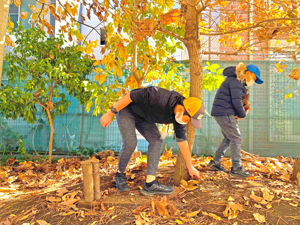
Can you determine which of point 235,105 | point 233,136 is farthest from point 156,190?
point 235,105

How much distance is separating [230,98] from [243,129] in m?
2.69

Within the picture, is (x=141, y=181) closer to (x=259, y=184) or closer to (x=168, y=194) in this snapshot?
Result: (x=168, y=194)

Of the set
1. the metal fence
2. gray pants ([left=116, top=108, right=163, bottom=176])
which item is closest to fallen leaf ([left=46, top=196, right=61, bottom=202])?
gray pants ([left=116, top=108, right=163, bottom=176])

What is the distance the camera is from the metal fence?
17.4 feet

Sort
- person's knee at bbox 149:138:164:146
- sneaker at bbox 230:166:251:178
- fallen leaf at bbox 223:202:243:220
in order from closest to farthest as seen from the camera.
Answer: fallen leaf at bbox 223:202:243:220, person's knee at bbox 149:138:164:146, sneaker at bbox 230:166:251:178

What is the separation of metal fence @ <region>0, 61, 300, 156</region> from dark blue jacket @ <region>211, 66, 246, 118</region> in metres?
2.34

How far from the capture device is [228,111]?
3000mm

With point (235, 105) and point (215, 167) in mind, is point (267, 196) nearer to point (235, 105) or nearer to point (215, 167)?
point (215, 167)

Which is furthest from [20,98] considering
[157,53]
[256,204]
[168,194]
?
[256,204]

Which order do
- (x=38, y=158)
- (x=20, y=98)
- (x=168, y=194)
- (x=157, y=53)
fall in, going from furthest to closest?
(x=38, y=158)
(x=20, y=98)
(x=157, y=53)
(x=168, y=194)

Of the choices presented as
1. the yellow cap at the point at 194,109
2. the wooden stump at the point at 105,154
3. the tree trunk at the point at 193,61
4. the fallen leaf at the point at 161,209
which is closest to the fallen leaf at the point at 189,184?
the tree trunk at the point at 193,61

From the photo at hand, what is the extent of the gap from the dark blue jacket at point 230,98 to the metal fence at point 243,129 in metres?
2.34

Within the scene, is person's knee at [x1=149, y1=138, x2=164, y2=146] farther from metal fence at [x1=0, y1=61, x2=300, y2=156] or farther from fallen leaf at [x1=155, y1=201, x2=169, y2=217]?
metal fence at [x1=0, y1=61, x2=300, y2=156]

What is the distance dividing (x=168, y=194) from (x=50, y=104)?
10.1 feet
